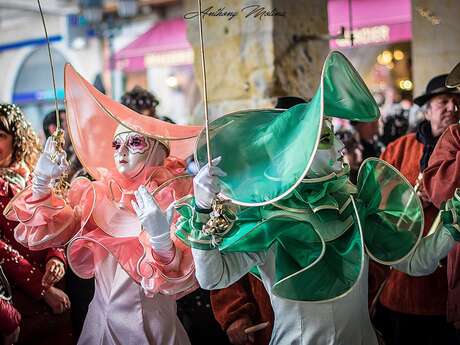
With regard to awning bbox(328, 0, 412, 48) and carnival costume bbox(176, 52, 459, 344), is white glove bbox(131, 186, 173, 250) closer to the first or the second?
carnival costume bbox(176, 52, 459, 344)

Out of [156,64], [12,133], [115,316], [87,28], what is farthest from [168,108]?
[115,316]

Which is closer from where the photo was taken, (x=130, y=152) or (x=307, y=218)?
(x=307, y=218)

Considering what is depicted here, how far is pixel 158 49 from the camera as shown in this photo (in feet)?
16.5

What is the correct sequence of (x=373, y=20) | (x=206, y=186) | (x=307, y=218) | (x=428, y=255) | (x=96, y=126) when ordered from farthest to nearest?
(x=373, y=20) < (x=96, y=126) < (x=428, y=255) < (x=307, y=218) < (x=206, y=186)

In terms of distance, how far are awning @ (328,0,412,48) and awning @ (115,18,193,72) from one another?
101 cm

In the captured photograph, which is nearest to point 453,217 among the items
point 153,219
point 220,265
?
point 220,265

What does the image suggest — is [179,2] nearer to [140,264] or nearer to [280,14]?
[280,14]

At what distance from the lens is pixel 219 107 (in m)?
2.88

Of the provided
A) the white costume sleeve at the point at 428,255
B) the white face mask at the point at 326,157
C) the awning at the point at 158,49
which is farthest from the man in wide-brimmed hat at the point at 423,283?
the awning at the point at 158,49

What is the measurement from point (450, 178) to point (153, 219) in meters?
0.98

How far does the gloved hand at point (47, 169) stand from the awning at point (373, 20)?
1.30 m

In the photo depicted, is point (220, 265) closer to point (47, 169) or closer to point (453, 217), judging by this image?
point (453, 217)

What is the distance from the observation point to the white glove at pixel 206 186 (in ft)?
5.01

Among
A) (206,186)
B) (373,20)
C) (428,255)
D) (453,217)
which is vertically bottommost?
(428,255)
